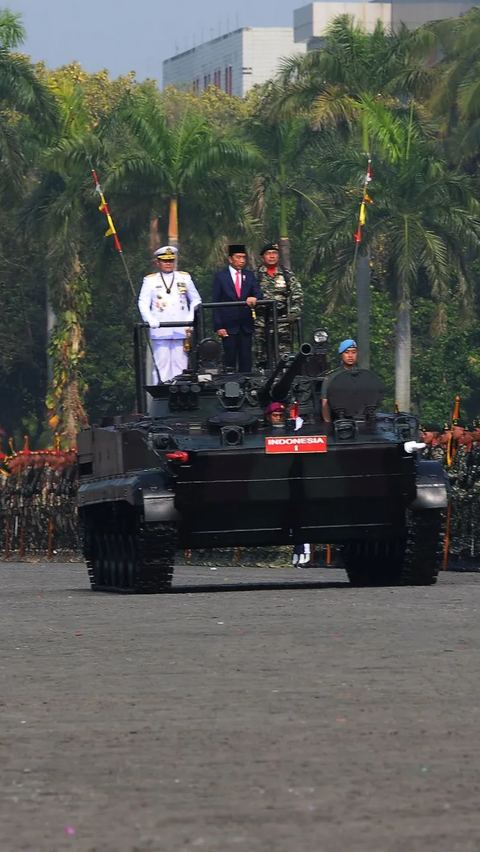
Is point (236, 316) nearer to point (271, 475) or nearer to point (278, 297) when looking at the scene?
point (278, 297)

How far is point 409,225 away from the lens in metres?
50.9

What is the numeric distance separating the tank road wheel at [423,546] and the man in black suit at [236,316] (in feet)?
8.60

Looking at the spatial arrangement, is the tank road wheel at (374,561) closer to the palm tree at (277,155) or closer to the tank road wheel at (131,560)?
the tank road wheel at (131,560)

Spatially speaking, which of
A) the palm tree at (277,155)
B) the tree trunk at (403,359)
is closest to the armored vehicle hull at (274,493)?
the tree trunk at (403,359)

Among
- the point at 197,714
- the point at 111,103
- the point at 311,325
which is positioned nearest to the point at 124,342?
the point at 311,325

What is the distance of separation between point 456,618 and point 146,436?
4.70 meters

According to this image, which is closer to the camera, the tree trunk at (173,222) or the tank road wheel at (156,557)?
the tank road wheel at (156,557)

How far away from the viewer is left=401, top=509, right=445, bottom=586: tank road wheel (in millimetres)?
16812

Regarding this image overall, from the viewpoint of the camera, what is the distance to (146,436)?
16.9 m

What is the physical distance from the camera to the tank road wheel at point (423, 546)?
16.8 m

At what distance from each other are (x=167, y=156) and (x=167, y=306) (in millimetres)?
33280

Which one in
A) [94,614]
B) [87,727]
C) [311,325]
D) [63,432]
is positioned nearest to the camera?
[87,727]

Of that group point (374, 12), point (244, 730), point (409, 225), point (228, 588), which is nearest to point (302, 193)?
point (409, 225)

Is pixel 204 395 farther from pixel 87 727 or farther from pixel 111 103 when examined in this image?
pixel 111 103
